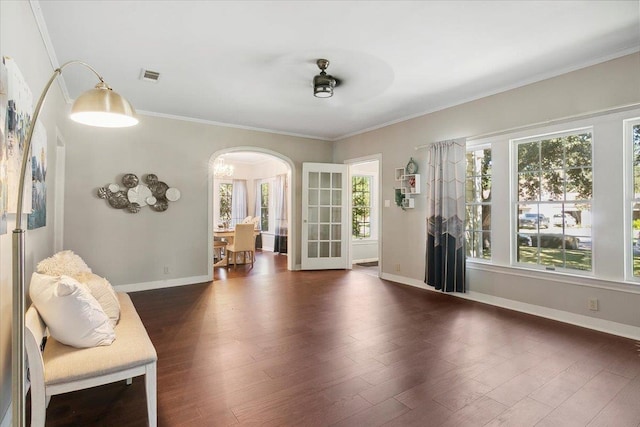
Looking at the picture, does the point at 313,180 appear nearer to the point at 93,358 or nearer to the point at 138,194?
the point at 138,194

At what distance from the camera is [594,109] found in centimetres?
340

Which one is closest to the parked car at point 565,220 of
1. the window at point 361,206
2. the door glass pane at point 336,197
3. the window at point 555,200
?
the window at point 555,200

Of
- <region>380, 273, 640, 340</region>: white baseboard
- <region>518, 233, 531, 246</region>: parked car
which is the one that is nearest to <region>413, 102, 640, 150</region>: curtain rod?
<region>518, 233, 531, 246</region>: parked car

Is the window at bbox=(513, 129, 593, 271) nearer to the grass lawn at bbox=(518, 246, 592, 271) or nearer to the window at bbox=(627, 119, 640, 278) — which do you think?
the grass lawn at bbox=(518, 246, 592, 271)

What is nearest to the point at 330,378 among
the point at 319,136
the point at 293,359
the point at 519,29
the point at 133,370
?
the point at 293,359

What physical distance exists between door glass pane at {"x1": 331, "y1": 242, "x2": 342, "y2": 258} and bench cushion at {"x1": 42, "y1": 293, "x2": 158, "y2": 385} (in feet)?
16.7

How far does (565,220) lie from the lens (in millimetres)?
3795

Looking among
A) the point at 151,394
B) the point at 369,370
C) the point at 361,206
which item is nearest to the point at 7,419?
the point at 151,394

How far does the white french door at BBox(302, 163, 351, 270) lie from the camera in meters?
6.74

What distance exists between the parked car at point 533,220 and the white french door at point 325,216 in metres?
3.38

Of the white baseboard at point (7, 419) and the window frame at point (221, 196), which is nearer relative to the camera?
the white baseboard at point (7, 419)

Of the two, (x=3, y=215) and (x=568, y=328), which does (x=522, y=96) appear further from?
(x=3, y=215)

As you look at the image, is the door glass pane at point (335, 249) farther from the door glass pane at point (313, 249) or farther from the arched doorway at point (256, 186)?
the arched doorway at point (256, 186)

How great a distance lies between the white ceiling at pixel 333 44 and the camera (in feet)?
8.53
